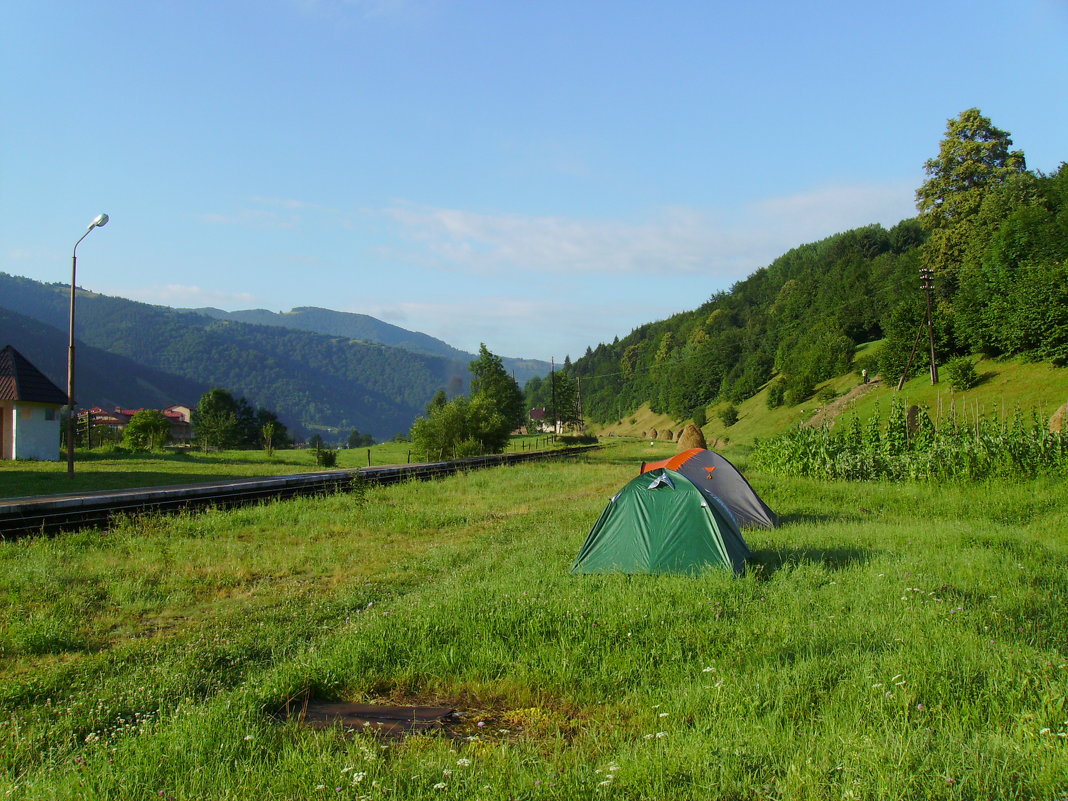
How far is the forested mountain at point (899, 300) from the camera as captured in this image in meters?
46.5

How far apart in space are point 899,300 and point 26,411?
70776 mm

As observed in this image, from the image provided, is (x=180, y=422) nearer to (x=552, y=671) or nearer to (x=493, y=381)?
(x=493, y=381)

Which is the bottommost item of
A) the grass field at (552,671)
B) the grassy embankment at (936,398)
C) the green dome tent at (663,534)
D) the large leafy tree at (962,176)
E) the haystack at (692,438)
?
the grass field at (552,671)

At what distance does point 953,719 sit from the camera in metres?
4.32

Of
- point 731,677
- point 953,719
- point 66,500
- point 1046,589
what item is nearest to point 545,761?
point 731,677

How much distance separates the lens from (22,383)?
1377 inches

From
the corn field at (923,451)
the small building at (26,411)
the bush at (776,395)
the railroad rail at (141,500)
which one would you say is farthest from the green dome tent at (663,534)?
the bush at (776,395)

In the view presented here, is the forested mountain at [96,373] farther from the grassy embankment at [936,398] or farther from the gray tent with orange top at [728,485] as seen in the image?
the gray tent with orange top at [728,485]

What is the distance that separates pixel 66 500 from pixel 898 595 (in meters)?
16.0

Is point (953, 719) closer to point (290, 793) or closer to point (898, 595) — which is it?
point (898, 595)

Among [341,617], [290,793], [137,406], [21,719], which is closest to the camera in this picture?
[290,793]

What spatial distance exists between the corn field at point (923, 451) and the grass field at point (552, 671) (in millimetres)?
7689

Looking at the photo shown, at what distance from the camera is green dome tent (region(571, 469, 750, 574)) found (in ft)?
30.9

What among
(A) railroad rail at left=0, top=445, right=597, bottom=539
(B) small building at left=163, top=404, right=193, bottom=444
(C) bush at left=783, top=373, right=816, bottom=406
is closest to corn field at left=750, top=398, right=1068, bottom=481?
(A) railroad rail at left=0, top=445, right=597, bottom=539
